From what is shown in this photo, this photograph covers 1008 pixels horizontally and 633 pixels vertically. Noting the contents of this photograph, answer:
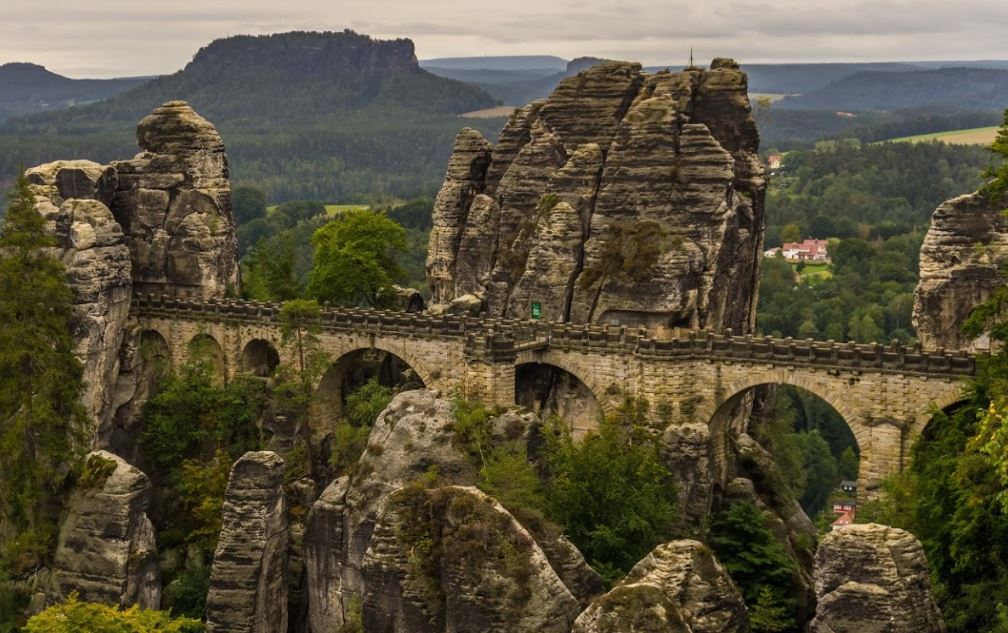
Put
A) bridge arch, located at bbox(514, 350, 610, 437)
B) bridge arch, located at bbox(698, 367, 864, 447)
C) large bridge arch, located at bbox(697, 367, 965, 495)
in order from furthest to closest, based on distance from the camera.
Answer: bridge arch, located at bbox(514, 350, 610, 437)
bridge arch, located at bbox(698, 367, 864, 447)
large bridge arch, located at bbox(697, 367, 965, 495)

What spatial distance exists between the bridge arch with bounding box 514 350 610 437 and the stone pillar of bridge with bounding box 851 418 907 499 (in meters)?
9.55

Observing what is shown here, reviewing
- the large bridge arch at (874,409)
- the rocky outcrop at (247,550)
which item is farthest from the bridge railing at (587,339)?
the rocky outcrop at (247,550)

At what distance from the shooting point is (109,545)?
181 ft

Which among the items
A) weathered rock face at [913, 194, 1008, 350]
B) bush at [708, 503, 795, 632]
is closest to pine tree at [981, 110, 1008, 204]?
weathered rock face at [913, 194, 1008, 350]

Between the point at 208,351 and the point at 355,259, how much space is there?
26.9 ft

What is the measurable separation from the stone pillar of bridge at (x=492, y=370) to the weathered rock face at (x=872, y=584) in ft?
85.4

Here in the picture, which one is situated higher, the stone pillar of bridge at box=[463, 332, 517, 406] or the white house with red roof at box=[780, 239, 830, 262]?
the stone pillar of bridge at box=[463, 332, 517, 406]

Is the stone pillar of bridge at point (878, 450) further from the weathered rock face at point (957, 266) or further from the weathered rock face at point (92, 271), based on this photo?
the weathered rock face at point (92, 271)

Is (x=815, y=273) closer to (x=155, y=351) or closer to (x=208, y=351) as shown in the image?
(x=208, y=351)

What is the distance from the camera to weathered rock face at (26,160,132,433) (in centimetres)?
6172

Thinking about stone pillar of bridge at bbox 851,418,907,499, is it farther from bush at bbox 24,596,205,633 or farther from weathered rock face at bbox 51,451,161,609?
weathered rock face at bbox 51,451,161,609

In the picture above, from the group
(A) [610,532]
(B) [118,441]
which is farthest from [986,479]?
(B) [118,441]

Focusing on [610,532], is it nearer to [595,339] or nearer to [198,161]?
[595,339]

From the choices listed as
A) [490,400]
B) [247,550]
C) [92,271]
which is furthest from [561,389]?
[92,271]
